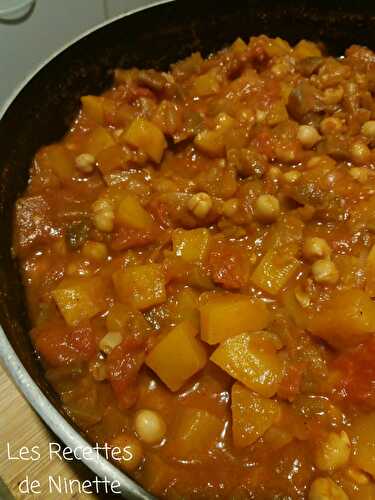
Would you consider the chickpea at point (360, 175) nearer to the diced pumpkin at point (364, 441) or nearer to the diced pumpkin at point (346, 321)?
the diced pumpkin at point (346, 321)

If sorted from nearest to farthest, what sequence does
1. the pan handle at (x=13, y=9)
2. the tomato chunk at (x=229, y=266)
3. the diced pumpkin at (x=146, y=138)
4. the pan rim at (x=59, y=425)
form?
1. the pan rim at (x=59, y=425)
2. the tomato chunk at (x=229, y=266)
3. the diced pumpkin at (x=146, y=138)
4. the pan handle at (x=13, y=9)

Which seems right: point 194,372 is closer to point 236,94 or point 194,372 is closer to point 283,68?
point 236,94

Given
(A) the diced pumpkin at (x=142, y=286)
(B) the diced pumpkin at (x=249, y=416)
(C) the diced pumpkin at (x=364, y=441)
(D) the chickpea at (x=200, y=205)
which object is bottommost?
(C) the diced pumpkin at (x=364, y=441)

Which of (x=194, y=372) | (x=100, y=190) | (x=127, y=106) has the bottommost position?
(x=194, y=372)

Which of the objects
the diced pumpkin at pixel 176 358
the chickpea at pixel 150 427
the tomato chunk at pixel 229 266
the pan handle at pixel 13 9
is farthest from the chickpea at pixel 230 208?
the pan handle at pixel 13 9

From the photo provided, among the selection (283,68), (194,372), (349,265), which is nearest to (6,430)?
(194,372)

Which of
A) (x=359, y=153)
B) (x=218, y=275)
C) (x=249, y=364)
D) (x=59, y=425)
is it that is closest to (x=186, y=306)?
(x=218, y=275)

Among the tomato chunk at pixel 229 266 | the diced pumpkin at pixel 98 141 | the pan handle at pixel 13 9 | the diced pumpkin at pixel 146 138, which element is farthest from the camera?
the pan handle at pixel 13 9
